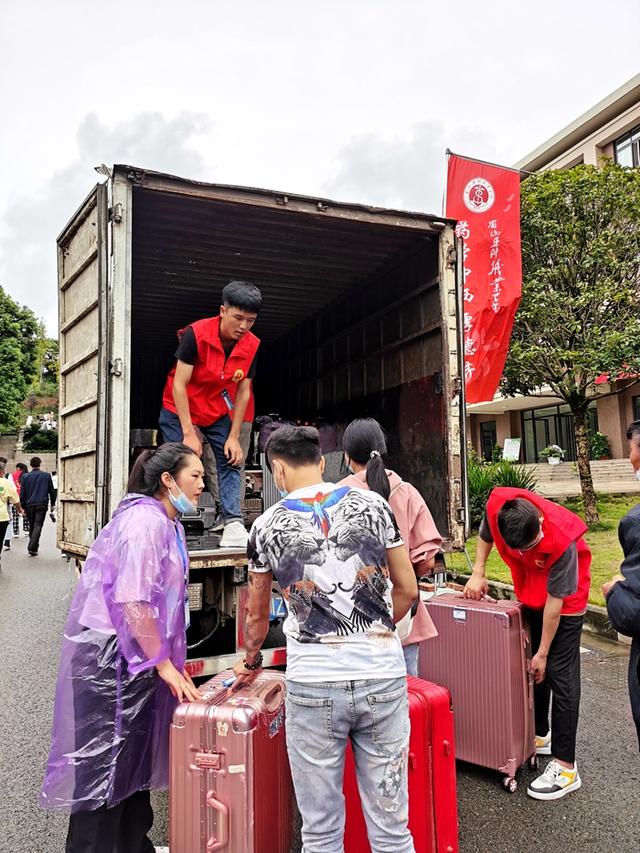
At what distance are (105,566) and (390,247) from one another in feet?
13.0

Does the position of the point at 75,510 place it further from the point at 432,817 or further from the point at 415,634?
→ the point at 432,817

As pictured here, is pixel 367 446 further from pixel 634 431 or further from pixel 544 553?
pixel 634 431

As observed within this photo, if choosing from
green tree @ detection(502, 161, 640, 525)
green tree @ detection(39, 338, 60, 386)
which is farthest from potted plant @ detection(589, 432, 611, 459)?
green tree @ detection(39, 338, 60, 386)

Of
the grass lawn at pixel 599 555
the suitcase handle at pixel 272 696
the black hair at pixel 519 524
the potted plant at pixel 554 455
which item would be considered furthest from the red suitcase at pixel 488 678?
the potted plant at pixel 554 455

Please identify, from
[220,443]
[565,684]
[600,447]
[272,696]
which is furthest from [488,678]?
[600,447]

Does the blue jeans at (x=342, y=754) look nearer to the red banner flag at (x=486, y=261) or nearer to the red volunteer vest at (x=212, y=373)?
the red volunteer vest at (x=212, y=373)

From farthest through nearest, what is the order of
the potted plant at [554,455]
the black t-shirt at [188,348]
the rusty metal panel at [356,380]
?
the potted plant at [554,455] < the rusty metal panel at [356,380] < the black t-shirt at [188,348]

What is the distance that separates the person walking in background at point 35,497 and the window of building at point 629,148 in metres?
20.2

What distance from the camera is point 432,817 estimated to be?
233cm

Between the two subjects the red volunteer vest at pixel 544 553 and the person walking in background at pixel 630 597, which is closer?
the person walking in background at pixel 630 597

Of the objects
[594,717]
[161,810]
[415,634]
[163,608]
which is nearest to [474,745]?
[415,634]

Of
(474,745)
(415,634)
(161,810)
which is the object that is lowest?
(161,810)

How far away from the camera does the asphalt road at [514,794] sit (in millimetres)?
2643

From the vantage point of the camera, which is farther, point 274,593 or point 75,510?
point 75,510
